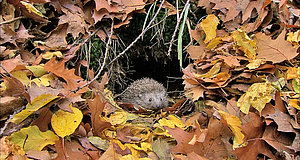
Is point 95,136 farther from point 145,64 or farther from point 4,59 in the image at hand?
point 145,64

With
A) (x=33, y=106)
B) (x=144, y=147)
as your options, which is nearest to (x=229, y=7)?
(x=144, y=147)

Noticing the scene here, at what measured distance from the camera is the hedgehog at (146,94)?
3.32 meters

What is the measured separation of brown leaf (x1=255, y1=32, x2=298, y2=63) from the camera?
1.89 meters

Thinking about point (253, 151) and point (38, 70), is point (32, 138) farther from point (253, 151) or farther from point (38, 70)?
point (253, 151)

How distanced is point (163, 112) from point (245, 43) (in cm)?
96

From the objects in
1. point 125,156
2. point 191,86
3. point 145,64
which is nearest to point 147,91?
point 145,64

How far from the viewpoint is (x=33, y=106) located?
1477 mm

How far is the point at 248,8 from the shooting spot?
7.22ft

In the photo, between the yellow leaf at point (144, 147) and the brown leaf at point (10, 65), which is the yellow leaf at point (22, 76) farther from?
the yellow leaf at point (144, 147)

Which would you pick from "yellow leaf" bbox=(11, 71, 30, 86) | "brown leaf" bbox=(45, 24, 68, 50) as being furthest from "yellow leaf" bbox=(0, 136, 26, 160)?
"brown leaf" bbox=(45, 24, 68, 50)

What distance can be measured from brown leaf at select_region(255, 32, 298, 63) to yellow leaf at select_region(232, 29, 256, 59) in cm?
5

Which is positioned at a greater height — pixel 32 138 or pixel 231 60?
pixel 231 60

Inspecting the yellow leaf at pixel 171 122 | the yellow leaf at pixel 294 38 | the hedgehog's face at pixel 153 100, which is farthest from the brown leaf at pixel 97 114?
the hedgehog's face at pixel 153 100

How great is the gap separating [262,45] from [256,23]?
26cm
